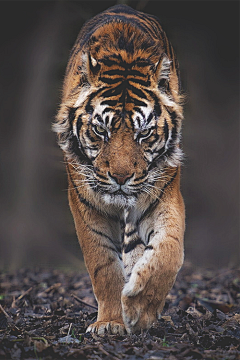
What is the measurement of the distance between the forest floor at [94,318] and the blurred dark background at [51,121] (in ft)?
10.0

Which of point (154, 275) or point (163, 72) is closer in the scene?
point (154, 275)

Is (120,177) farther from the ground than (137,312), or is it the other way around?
(120,177)

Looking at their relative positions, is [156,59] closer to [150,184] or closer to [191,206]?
[150,184]

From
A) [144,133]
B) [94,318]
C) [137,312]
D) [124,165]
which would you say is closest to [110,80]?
[144,133]

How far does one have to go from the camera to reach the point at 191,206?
9414 millimetres

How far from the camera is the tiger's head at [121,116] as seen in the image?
10.8ft

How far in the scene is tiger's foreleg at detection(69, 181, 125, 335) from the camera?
135 inches

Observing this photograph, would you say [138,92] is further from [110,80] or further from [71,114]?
[71,114]

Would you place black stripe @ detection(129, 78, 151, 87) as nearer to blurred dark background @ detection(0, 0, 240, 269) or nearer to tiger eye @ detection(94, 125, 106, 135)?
tiger eye @ detection(94, 125, 106, 135)

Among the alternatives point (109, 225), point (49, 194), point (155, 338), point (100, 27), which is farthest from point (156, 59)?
point (49, 194)

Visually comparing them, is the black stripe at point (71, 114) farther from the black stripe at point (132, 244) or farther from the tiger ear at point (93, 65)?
the black stripe at point (132, 244)

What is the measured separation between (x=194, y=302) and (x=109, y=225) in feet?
3.67

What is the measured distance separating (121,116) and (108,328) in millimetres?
1289

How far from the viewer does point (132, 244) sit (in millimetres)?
4133
